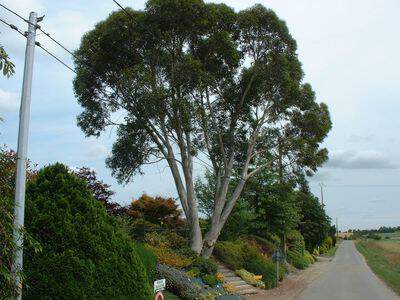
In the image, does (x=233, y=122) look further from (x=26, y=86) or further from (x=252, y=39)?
(x=26, y=86)

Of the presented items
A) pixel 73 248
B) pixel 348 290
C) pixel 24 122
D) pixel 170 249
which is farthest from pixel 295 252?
pixel 24 122

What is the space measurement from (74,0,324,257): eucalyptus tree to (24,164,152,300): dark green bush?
1177 cm

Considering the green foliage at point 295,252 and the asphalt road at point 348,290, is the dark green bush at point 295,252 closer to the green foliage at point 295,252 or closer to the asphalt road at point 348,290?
the green foliage at point 295,252

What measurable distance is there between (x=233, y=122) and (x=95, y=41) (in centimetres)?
746

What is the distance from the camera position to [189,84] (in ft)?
67.1

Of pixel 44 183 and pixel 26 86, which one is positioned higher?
pixel 26 86

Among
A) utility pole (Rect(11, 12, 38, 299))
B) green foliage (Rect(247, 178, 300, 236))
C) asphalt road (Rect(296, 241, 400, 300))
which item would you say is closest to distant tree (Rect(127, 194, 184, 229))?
green foliage (Rect(247, 178, 300, 236))

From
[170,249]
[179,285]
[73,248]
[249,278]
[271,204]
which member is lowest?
[249,278]

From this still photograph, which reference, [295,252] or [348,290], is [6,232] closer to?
[348,290]

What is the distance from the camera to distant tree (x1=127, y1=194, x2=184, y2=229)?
27.6 m

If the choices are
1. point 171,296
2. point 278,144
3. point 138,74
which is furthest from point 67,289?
point 278,144

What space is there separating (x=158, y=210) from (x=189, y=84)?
9572 mm

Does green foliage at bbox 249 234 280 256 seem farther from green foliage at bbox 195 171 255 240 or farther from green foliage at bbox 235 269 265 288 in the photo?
green foliage at bbox 235 269 265 288

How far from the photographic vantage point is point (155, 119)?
2088 cm
